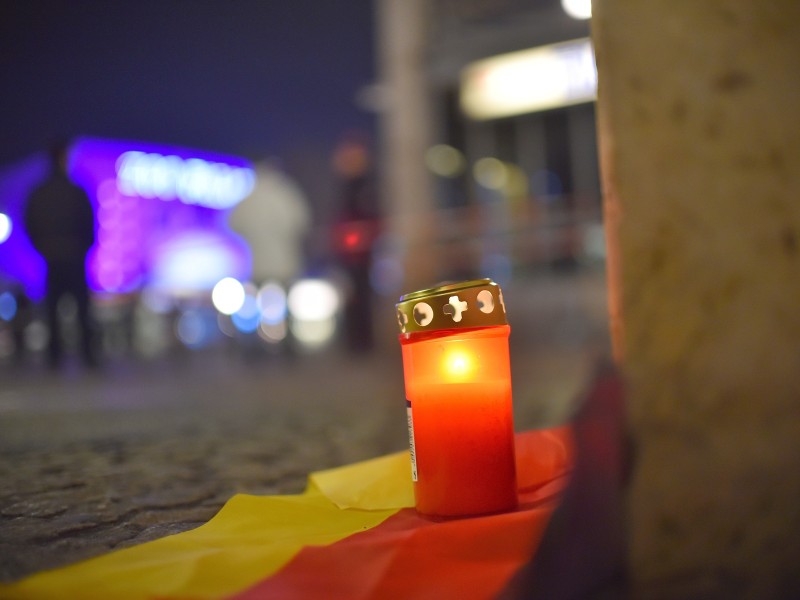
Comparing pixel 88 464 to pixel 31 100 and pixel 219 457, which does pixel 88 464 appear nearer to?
pixel 219 457

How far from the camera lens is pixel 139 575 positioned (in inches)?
57.7

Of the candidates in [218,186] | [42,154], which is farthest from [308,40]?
[218,186]

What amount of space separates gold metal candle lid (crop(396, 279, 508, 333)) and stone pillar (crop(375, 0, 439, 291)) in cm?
655

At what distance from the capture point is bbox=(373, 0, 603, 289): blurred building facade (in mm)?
8500

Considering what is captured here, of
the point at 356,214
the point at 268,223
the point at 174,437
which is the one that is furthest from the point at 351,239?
the point at 174,437

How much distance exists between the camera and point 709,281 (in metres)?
1.20

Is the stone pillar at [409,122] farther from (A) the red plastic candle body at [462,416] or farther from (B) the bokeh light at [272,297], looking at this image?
(A) the red plastic candle body at [462,416]

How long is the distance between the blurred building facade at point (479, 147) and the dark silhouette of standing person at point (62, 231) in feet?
11.3

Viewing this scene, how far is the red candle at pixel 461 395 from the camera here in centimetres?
166

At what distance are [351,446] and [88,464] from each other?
3.57ft

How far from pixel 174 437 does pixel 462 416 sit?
2.28 metres

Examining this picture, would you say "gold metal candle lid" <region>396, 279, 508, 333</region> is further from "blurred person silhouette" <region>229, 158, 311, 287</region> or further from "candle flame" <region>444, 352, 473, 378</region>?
"blurred person silhouette" <region>229, 158, 311, 287</region>

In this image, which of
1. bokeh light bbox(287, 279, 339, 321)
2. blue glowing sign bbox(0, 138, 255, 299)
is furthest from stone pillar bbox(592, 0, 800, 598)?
bokeh light bbox(287, 279, 339, 321)

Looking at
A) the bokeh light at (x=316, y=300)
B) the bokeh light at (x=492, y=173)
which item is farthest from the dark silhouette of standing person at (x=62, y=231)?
the bokeh light at (x=316, y=300)
